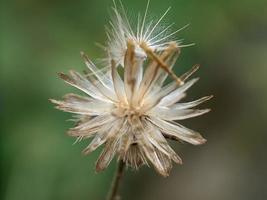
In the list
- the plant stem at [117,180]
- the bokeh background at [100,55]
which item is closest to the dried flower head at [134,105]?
the plant stem at [117,180]

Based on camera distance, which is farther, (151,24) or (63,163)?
(63,163)

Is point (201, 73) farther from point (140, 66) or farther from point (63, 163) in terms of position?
point (140, 66)

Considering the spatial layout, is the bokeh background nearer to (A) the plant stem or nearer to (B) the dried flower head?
(B) the dried flower head

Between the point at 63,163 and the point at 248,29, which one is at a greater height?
the point at 248,29

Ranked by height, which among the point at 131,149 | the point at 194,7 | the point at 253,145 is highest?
the point at 194,7

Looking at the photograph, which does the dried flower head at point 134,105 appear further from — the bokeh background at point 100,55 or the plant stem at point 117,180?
the bokeh background at point 100,55

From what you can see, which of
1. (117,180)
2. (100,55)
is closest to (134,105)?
(117,180)

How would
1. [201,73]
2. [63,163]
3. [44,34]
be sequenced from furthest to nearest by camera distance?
[201,73], [44,34], [63,163]

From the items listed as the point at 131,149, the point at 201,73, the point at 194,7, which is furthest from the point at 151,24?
the point at 201,73

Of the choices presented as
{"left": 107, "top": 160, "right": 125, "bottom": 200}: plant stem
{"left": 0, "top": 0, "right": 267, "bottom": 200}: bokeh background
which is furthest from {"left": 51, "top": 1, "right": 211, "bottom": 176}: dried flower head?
{"left": 0, "top": 0, "right": 267, "bottom": 200}: bokeh background
